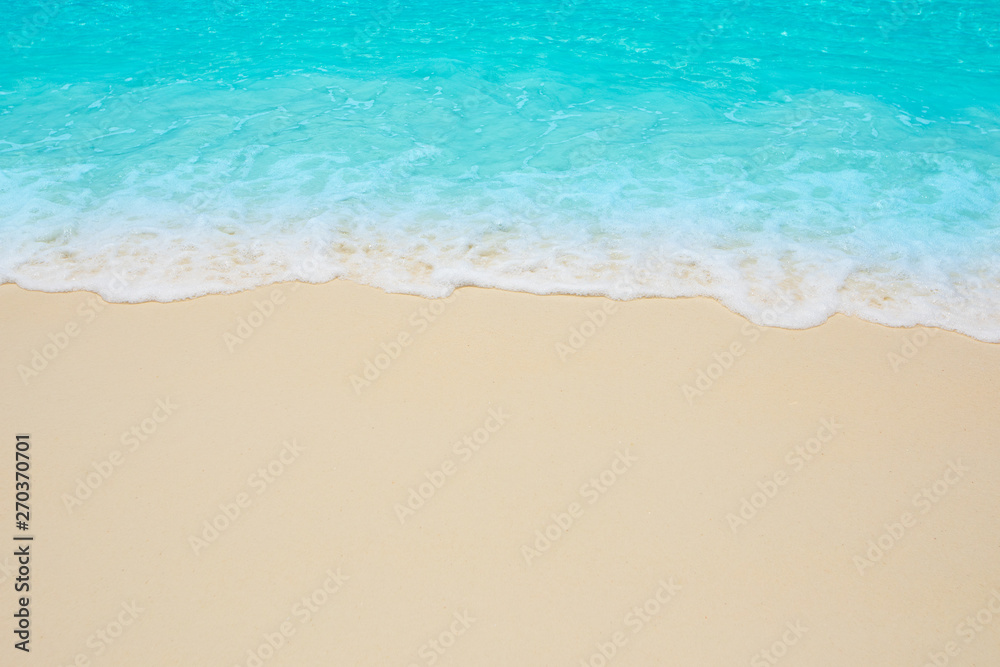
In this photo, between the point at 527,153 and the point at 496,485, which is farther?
the point at 527,153

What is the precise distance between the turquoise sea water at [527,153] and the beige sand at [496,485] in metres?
0.63

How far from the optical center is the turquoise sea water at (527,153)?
5.91m

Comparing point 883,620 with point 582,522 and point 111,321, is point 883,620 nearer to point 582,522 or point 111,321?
point 582,522

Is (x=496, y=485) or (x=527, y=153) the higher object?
(x=527, y=153)

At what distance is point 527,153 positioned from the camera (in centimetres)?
809

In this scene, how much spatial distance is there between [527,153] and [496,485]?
526 centimetres

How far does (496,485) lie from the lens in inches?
161

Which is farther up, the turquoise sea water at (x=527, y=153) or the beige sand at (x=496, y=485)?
the turquoise sea water at (x=527, y=153)

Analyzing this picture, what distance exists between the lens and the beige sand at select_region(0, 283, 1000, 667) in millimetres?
3402

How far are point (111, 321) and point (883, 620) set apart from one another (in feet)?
20.0

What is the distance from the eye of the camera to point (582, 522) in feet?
12.7

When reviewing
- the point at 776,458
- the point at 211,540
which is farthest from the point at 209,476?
the point at 776,458

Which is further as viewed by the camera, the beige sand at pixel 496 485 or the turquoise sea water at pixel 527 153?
the turquoise sea water at pixel 527 153

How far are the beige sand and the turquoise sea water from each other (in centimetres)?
63
